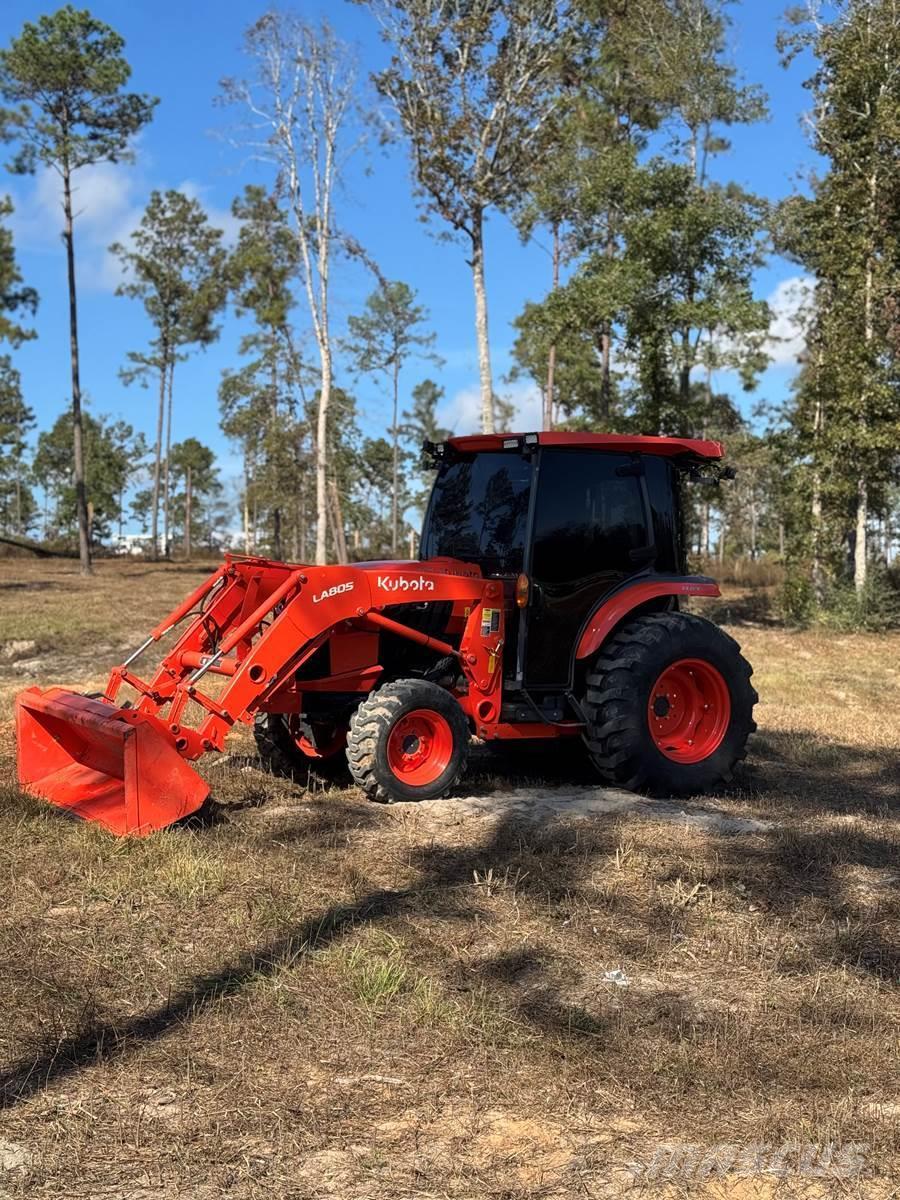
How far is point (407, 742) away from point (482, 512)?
1.72 meters

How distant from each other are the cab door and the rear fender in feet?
0.29

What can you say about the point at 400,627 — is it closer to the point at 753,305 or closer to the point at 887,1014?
the point at 887,1014

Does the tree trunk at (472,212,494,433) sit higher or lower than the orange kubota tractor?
higher

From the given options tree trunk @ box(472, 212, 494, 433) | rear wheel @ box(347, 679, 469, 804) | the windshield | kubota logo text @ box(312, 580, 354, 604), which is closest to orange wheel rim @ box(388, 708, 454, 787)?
rear wheel @ box(347, 679, 469, 804)

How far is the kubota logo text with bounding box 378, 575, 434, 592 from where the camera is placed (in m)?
6.33

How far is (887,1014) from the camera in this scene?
368 cm

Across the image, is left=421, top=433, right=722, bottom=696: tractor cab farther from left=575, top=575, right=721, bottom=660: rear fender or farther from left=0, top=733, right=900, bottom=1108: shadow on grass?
left=0, top=733, right=900, bottom=1108: shadow on grass

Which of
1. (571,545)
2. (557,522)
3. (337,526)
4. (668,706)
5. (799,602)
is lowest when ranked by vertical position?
(668,706)

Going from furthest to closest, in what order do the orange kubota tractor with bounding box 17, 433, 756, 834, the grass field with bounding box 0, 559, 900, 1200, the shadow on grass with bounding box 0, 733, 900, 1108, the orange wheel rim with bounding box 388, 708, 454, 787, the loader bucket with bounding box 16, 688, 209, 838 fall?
the orange wheel rim with bounding box 388, 708, 454, 787
the orange kubota tractor with bounding box 17, 433, 756, 834
the loader bucket with bounding box 16, 688, 209, 838
the shadow on grass with bounding box 0, 733, 900, 1108
the grass field with bounding box 0, 559, 900, 1200

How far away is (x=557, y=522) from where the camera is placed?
6.82 meters

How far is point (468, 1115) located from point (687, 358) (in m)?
18.3

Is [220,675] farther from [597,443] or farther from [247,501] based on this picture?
[247,501]

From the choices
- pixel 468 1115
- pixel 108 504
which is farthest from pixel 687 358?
pixel 108 504

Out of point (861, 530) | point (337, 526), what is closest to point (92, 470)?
point (337, 526)
